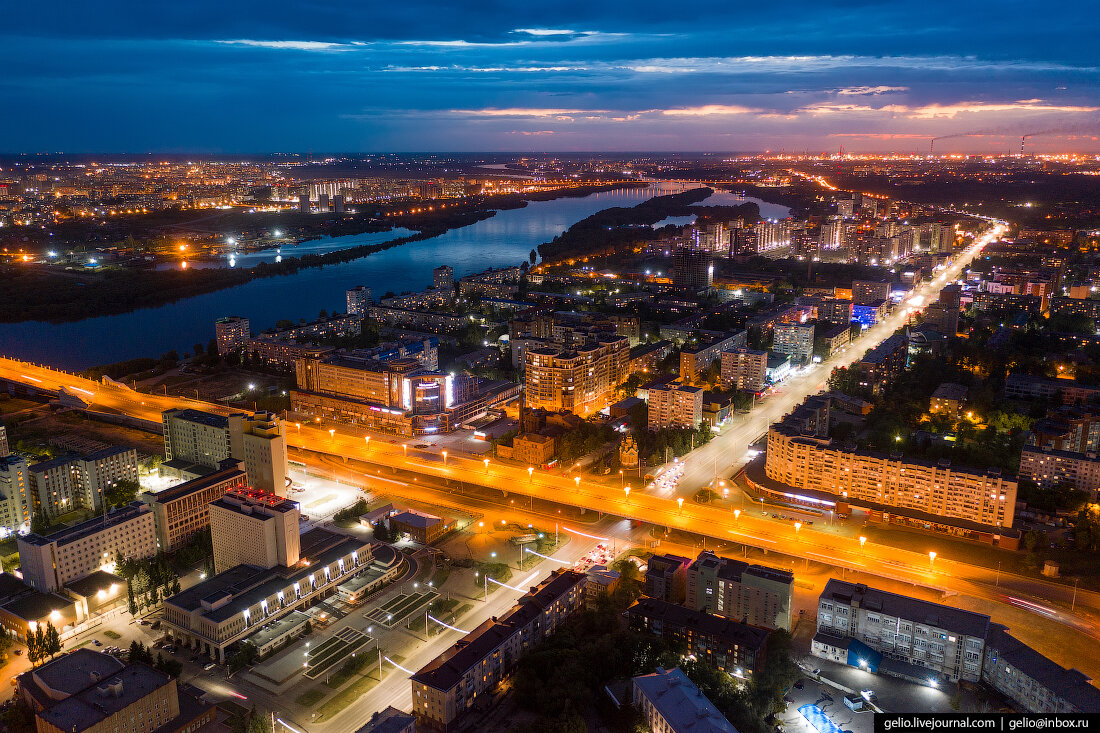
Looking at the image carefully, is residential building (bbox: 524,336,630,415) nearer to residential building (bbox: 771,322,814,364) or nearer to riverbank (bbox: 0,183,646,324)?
residential building (bbox: 771,322,814,364)

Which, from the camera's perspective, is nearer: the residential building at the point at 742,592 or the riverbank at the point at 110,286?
the residential building at the point at 742,592

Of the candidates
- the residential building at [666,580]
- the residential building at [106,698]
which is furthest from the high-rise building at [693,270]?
the residential building at [106,698]

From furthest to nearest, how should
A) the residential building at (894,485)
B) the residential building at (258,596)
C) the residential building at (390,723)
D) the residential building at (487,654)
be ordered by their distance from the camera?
the residential building at (894,485), the residential building at (258,596), the residential building at (487,654), the residential building at (390,723)

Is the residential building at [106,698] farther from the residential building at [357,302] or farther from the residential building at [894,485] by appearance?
the residential building at [357,302]

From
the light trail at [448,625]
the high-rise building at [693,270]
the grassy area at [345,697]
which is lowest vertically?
the grassy area at [345,697]

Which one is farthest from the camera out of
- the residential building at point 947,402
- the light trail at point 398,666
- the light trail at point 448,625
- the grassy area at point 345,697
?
the residential building at point 947,402

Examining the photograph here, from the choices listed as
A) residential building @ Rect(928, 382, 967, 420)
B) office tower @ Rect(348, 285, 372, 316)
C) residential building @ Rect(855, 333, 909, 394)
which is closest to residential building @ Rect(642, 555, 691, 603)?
residential building @ Rect(928, 382, 967, 420)
